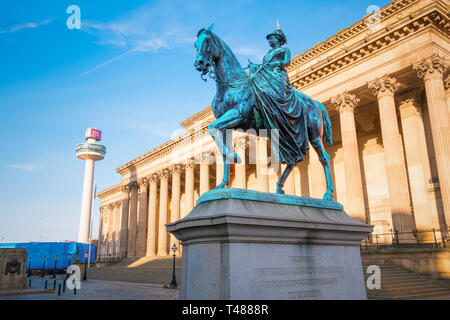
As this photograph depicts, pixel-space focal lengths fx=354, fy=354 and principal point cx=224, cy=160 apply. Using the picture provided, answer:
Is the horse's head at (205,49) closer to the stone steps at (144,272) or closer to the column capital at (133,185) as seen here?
the stone steps at (144,272)

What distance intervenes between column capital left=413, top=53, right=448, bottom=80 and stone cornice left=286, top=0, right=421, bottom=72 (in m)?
Result: 5.28

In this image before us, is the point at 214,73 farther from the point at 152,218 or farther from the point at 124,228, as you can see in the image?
the point at 124,228

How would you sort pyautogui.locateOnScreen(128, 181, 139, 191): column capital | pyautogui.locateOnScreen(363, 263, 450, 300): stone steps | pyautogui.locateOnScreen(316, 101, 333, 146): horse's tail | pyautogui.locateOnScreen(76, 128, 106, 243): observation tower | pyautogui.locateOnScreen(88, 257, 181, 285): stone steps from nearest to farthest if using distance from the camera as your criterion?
pyautogui.locateOnScreen(316, 101, 333, 146): horse's tail < pyautogui.locateOnScreen(363, 263, 450, 300): stone steps < pyautogui.locateOnScreen(88, 257, 181, 285): stone steps < pyautogui.locateOnScreen(128, 181, 139, 191): column capital < pyautogui.locateOnScreen(76, 128, 106, 243): observation tower

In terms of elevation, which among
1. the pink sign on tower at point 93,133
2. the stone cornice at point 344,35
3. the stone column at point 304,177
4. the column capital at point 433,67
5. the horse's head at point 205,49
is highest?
the pink sign on tower at point 93,133

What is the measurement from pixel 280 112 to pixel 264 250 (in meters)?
2.79

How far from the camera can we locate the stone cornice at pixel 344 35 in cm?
2553

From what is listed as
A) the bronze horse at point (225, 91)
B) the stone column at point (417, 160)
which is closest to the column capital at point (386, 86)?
the stone column at point (417, 160)

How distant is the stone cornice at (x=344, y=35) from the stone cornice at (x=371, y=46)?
2.88m

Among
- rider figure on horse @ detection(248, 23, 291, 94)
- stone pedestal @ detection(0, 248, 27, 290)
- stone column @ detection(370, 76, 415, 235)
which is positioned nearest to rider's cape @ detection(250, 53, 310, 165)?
rider figure on horse @ detection(248, 23, 291, 94)

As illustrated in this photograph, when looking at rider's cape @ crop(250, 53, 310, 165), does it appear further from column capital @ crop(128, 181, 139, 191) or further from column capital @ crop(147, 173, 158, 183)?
column capital @ crop(128, 181, 139, 191)

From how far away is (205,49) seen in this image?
21.1 feet

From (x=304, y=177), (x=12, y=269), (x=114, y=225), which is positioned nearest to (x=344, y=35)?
(x=304, y=177)

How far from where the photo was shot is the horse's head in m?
6.33

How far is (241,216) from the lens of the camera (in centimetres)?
493
